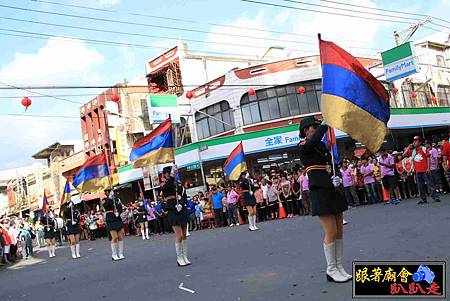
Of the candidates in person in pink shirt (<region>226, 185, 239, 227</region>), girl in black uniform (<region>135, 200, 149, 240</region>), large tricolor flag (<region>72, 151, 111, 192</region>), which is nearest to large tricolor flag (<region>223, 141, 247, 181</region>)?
person in pink shirt (<region>226, 185, 239, 227</region>)

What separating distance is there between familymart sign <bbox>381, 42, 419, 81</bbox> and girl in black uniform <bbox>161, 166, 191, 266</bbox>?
16.2 metres

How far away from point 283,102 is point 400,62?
7.87m

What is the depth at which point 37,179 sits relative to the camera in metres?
56.7

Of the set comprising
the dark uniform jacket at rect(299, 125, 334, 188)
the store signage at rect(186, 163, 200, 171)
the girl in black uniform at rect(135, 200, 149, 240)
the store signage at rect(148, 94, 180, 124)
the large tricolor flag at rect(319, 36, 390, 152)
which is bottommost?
the girl in black uniform at rect(135, 200, 149, 240)

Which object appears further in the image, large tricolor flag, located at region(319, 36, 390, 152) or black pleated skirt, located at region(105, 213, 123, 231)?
black pleated skirt, located at region(105, 213, 123, 231)

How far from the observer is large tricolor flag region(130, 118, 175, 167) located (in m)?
12.2

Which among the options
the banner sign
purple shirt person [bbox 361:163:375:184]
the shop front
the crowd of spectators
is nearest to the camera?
the banner sign

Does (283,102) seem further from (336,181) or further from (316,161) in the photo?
(336,181)

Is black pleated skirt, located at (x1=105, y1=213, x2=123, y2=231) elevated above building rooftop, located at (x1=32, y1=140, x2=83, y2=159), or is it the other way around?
building rooftop, located at (x1=32, y1=140, x2=83, y2=159)

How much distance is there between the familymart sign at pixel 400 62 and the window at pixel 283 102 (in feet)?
18.2

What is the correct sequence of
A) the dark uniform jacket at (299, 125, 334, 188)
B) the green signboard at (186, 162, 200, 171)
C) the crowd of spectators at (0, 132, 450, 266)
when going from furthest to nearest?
the green signboard at (186, 162, 200, 171)
the crowd of spectators at (0, 132, 450, 266)
the dark uniform jacket at (299, 125, 334, 188)

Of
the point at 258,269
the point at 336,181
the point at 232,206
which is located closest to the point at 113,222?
the point at 258,269

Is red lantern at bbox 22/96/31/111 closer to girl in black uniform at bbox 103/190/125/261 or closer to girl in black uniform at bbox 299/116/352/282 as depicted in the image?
girl in black uniform at bbox 103/190/125/261

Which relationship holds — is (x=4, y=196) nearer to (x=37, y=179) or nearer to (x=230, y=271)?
(x=37, y=179)
